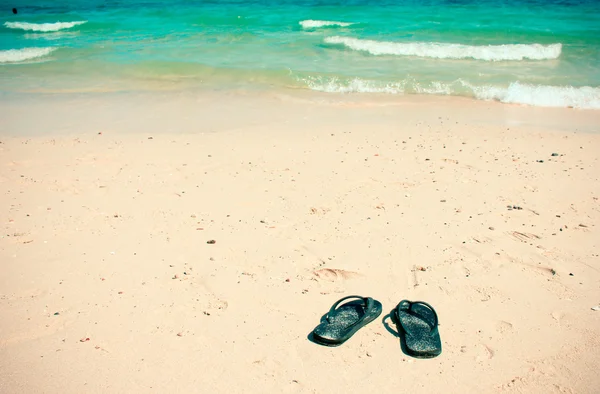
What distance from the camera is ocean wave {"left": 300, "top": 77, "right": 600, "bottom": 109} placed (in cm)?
815

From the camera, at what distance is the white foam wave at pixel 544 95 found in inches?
317

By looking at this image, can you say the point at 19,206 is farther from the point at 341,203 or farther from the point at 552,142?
the point at 552,142

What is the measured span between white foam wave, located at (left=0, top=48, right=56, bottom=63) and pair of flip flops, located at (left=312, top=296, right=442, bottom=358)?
43.9ft

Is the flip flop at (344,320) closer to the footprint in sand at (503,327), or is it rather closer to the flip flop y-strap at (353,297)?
the flip flop y-strap at (353,297)

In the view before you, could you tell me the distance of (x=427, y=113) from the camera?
773 cm

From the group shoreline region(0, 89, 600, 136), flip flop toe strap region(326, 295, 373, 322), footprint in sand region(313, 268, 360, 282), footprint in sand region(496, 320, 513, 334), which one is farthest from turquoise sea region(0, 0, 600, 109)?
flip flop toe strap region(326, 295, 373, 322)

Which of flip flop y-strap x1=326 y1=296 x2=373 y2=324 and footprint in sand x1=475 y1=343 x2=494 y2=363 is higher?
flip flop y-strap x1=326 y1=296 x2=373 y2=324

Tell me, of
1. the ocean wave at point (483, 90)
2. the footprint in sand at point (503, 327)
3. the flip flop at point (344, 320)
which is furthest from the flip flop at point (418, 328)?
the ocean wave at point (483, 90)

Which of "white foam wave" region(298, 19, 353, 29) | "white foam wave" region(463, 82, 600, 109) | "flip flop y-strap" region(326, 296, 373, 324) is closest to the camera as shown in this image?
"flip flop y-strap" region(326, 296, 373, 324)

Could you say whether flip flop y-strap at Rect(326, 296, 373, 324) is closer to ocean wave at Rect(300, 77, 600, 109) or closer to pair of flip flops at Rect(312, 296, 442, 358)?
pair of flip flops at Rect(312, 296, 442, 358)

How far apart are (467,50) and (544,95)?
163 inches

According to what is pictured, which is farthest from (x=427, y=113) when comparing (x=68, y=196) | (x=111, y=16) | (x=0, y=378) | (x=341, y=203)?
(x=111, y=16)

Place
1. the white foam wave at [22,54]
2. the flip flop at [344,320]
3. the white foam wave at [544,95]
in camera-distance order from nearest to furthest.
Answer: the flip flop at [344,320] < the white foam wave at [544,95] < the white foam wave at [22,54]

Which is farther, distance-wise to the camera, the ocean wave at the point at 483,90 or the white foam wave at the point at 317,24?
the white foam wave at the point at 317,24
